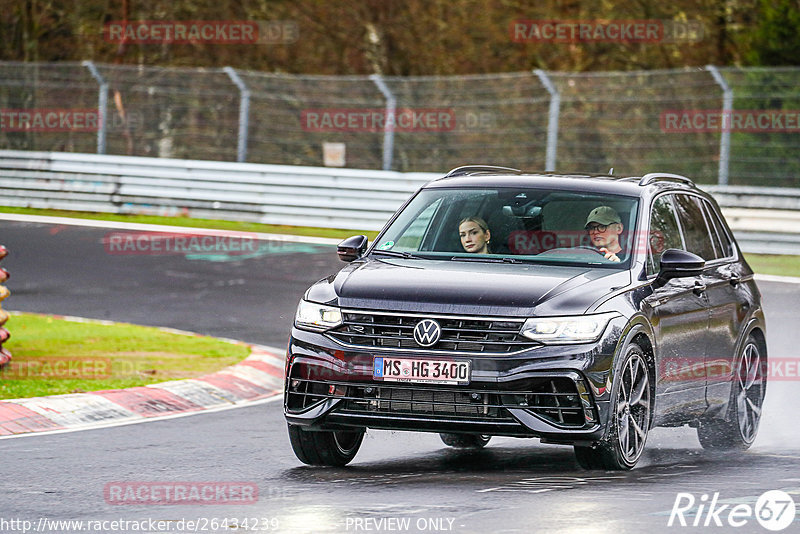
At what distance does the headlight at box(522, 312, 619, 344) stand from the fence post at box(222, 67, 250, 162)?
18.3 m

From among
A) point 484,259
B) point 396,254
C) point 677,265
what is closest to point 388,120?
point 396,254

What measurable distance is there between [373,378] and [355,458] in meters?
1.21

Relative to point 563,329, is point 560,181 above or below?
above

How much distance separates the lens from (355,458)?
8.99 m

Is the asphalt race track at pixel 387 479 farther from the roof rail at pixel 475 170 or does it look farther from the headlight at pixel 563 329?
the roof rail at pixel 475 170

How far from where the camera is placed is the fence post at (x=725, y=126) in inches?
885

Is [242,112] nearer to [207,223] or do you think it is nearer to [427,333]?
[207,223]

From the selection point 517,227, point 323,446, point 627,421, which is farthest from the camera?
point 517,227

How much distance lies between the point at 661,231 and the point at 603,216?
493mm

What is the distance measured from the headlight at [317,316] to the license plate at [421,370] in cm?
36

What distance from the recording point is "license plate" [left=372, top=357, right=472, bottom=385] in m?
7.78

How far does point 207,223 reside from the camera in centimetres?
2520

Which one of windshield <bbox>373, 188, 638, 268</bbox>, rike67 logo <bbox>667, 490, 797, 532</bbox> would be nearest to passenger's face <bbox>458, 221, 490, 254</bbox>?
windshield <bbox>373, 188, 638, 268</bbox>

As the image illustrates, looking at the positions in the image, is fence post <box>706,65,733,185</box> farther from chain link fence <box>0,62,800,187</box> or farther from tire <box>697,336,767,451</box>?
tire <box>697,336,767,451</box>
